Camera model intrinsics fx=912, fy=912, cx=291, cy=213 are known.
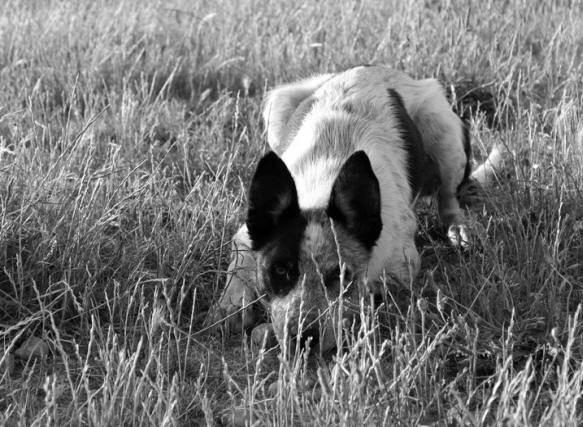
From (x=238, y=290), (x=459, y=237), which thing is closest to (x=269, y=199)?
(x=238, y=290)

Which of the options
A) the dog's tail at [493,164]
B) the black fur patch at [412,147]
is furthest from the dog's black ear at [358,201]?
the dog's tail at [493,164]

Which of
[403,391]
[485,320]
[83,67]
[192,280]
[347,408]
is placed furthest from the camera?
[83,67]

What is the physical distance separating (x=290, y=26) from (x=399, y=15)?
0.96m

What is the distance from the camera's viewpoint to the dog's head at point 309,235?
159 inches

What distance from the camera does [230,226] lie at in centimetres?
484

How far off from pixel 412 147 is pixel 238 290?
4.96ft

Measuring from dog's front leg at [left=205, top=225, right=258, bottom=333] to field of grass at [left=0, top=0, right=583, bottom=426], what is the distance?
2.9 inches

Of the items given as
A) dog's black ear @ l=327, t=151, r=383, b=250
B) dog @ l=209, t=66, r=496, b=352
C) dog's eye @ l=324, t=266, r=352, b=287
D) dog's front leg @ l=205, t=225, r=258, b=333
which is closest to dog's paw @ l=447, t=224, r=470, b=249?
dog @ l=209, t=66, r=496, b=352

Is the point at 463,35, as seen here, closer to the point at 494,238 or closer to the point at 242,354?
the point at 494,238

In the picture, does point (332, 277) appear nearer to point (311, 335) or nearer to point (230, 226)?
point (311, 335)

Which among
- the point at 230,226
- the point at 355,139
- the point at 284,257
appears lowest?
the point at 230,226

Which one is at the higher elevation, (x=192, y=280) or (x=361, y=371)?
(x=361, y=371)

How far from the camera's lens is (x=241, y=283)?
4465 millimetres

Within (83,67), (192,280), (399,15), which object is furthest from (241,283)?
(399,15)
